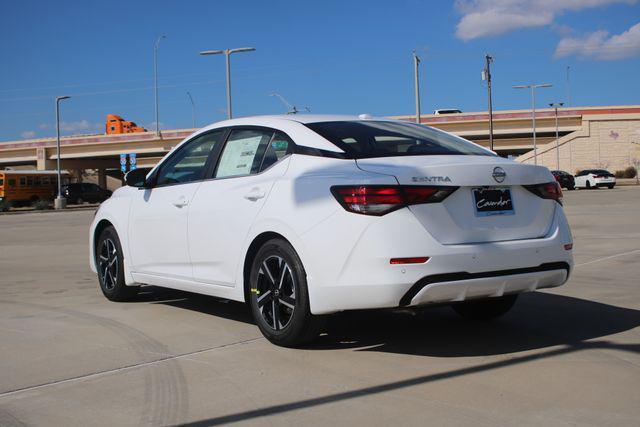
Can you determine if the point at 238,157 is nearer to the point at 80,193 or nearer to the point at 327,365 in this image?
the point at 327,365

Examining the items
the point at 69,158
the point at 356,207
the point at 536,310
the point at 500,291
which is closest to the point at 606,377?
the point at 500,291

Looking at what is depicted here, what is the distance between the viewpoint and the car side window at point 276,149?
5.33m

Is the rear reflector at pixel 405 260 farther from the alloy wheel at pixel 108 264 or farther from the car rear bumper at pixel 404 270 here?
the alloy wheel at pixel 108 264

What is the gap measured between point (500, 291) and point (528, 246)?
36 cm

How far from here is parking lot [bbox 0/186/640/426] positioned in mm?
3730

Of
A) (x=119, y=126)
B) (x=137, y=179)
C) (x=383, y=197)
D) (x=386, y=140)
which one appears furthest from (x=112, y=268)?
(x=119, y=126)

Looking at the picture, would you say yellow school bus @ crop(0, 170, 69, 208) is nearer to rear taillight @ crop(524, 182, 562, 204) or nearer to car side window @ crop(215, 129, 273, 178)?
car side window @ crop(215, 129, 273, 178)

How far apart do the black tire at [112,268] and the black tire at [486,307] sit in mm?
3155

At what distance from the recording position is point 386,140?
5312 millimetres

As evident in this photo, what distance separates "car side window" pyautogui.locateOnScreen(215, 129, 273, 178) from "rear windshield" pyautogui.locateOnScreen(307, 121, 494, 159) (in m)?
0.46

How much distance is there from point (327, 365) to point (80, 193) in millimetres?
54559

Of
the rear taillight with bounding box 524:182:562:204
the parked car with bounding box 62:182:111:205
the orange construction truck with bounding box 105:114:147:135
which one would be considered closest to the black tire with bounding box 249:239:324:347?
the rear taillight with bounding box 524:182:562:204

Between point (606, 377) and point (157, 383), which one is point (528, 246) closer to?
point (606, 377)

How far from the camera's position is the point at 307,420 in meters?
3.60
